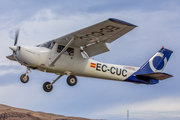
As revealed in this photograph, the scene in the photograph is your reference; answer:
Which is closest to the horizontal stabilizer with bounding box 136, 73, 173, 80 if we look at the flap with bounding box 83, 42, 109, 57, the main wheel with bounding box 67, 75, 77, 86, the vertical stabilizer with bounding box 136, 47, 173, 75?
the vertical stabilizer with bounding box 136, 47, 173, 75

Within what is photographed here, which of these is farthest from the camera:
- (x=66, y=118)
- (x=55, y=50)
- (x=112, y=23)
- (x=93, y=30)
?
(x=66, y=118)

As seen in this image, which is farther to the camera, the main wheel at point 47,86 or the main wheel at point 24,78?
the main wheel at point 47,86

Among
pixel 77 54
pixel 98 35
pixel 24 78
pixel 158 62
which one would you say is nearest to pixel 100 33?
pixel 98 35

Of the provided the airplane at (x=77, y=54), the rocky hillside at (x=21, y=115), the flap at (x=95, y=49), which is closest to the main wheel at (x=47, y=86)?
the airplane at (x=77, y=54)

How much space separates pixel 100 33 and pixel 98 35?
0.97 ft

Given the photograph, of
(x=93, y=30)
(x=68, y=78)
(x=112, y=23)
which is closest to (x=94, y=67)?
(x=68, y=78)

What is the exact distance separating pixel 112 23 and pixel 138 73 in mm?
6466

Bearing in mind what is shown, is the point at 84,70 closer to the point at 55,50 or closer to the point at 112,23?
the point at 55,50

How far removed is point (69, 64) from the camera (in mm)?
15391

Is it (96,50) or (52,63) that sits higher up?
(96,50)

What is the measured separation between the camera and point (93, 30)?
14062mm

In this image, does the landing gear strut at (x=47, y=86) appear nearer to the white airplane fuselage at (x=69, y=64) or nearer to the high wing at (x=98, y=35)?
the white airplane fuselage at (x=69, y=64)

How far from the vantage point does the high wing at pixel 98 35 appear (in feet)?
43.4

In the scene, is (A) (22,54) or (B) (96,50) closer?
(A) (22,54)
